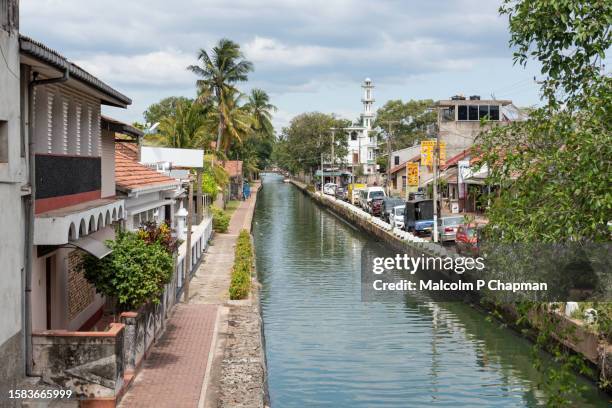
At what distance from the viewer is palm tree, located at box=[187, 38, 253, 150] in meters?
59.2

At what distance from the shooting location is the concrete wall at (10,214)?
10258 mm

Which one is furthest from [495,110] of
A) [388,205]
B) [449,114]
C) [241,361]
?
[241,361]

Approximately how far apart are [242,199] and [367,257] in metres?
41.0

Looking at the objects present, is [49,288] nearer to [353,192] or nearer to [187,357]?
[187,357]

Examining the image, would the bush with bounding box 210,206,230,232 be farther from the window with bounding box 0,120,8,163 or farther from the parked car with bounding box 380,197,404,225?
the window with bounding box 0,120,8,163

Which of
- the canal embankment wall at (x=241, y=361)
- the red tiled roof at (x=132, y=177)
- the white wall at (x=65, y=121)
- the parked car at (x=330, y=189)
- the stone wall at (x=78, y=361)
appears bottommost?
the canal embankment wall at (x=241, y=361)

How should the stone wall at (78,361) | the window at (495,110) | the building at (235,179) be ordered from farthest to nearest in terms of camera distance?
the building at (235,179) → the window at (495,110) → the stone wall at (78,361)

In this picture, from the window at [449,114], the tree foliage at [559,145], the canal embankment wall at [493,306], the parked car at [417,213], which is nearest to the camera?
the tree foliage at [559,145]

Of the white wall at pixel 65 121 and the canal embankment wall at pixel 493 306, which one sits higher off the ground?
the white wall at pixel 65 121

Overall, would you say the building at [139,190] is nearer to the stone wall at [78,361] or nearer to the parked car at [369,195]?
the stone wall at [78,361]

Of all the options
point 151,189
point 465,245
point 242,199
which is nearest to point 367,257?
point 465,245

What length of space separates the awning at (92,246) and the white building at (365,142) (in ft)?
324

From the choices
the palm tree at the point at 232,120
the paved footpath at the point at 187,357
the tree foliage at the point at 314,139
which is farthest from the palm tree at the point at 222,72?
the tree foliage at the point at 314,139

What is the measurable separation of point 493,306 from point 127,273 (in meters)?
13.0
